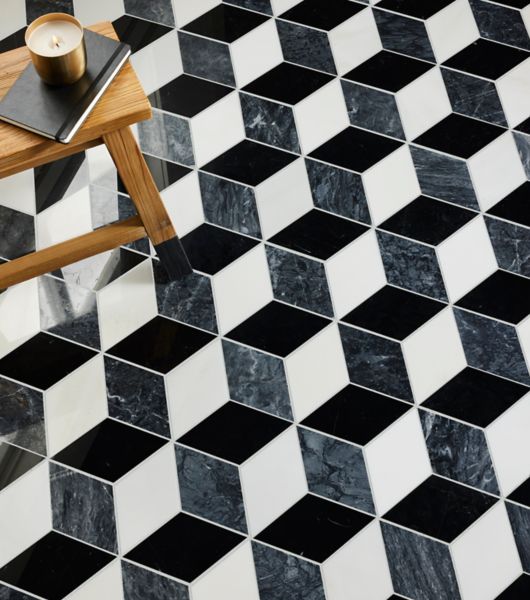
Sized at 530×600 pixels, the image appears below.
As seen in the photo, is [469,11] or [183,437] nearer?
[183,437]

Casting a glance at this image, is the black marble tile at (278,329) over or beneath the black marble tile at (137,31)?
beneath

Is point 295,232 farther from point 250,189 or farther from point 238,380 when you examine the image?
point 238,380

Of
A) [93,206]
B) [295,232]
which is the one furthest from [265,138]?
[93,206]

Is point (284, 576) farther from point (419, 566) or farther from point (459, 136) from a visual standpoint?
point (459, 136)

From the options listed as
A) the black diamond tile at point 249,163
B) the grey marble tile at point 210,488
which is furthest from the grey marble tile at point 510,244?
the grey marble tile at point 210,488

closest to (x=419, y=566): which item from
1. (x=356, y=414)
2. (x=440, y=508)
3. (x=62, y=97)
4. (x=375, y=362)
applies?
(x=440, y=508)

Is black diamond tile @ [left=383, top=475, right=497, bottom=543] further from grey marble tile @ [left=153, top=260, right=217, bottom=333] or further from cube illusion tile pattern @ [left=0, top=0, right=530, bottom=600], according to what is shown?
grey marble tile @ [left=153, top=260, right=217, bottom=333]

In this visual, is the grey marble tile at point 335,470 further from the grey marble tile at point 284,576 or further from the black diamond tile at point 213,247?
the black diamond tile at point 213,247

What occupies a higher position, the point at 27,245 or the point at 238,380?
the point at 27,245

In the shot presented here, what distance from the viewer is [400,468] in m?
1.91

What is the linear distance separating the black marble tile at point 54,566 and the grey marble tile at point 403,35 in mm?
1666

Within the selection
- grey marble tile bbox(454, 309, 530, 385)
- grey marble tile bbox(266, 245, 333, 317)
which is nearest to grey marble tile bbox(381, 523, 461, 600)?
grey marble tile bbox(454, 309, 530, 385)

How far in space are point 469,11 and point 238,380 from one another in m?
1.41

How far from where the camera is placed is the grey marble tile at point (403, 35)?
2490 millimetres
